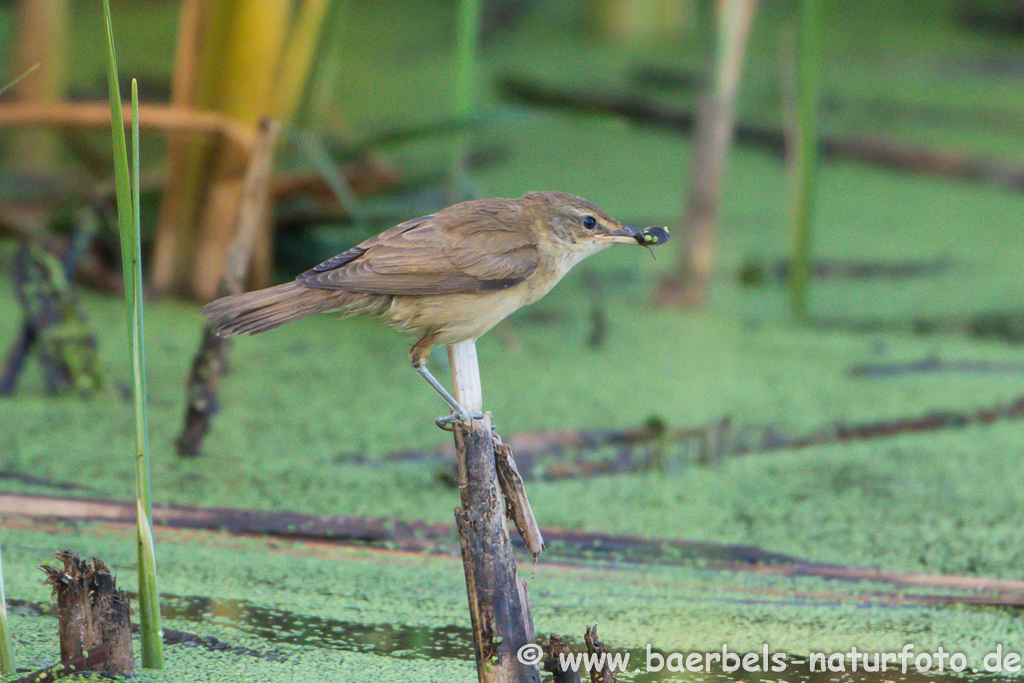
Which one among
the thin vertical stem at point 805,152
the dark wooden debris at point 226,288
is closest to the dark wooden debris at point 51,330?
the dark wooden debris at point 226,288

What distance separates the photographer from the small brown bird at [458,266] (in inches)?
77.1

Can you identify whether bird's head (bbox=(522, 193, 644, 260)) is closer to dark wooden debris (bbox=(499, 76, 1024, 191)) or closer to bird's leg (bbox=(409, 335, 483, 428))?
bird's leg (bbox=(409, 335, 483, 428))

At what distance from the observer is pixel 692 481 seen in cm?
285

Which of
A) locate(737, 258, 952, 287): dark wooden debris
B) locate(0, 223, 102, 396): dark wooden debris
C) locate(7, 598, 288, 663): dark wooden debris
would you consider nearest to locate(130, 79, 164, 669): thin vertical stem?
locate(7, 598, 288, 663): dark wooden debris

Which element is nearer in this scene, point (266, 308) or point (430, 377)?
point (266, 308)

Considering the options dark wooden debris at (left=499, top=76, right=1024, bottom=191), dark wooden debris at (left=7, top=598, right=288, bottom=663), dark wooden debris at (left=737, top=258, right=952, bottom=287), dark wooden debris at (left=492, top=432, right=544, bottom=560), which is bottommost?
dark wooden debris at (left=7, top=598, right=288, bottom=663)

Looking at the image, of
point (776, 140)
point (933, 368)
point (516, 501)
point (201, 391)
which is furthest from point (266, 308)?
point (776, 140)

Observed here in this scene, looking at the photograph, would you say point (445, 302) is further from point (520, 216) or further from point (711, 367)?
point (711, 367)

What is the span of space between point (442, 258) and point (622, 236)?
0.32m

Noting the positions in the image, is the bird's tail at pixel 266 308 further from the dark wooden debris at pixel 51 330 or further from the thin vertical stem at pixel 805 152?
the thin vertical stem at pixel 805 152

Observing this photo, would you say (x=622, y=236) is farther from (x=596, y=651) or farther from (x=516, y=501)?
(x=596, y=651)

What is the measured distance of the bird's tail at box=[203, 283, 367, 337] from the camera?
1.80 meters

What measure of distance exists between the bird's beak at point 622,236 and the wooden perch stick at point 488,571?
522 millimetres

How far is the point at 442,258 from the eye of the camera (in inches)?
79.2
